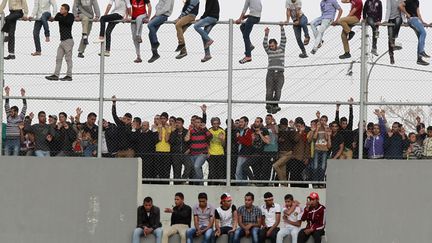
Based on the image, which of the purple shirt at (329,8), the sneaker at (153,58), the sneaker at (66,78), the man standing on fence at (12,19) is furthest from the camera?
the purple shirt at (329,8)

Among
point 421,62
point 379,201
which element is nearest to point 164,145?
point 379,201

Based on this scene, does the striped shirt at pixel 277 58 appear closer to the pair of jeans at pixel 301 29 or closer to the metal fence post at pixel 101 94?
the pair of jeans at pixel 301 29

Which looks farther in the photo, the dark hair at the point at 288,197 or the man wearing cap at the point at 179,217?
the man wearing cap at the point at 179,217

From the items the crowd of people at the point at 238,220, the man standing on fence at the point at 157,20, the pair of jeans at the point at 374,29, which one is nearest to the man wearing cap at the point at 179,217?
the crowd of people at the point at 238,220

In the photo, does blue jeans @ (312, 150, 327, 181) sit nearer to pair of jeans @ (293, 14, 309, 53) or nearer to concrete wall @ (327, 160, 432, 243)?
concrete wall @ (327, 160, 432, 243)

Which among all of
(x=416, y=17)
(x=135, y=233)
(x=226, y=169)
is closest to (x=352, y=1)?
(x=416, y=17)

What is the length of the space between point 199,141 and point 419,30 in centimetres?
435

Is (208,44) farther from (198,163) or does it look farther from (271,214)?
(271,214)

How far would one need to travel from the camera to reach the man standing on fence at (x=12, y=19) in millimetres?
29141

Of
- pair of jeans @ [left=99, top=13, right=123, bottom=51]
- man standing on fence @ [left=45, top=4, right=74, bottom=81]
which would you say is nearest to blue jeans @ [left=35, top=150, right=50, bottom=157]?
man standing on fence @ [left=45, top=4, right=74, bottom=81]

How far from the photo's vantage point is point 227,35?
96.5 feet

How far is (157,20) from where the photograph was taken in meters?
29.5

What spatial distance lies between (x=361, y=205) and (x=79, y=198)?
189 inches

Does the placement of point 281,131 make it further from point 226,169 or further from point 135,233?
point 135,233
